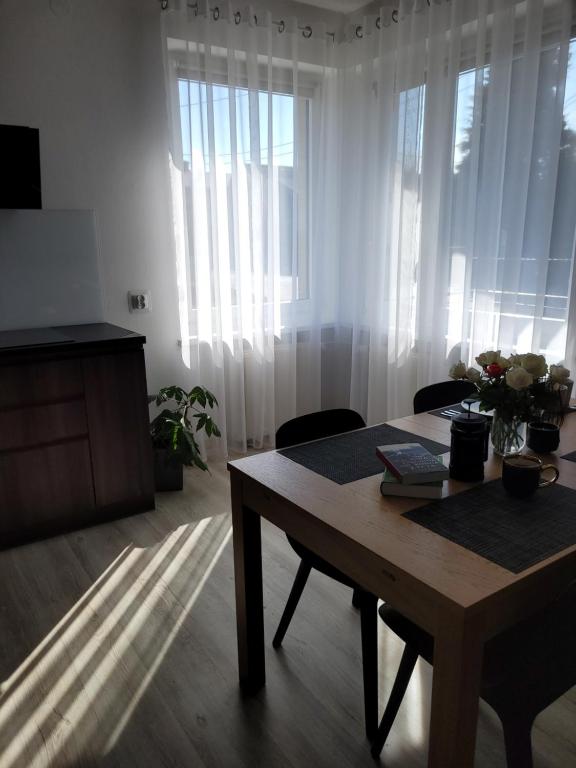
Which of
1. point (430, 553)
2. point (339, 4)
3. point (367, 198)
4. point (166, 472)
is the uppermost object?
point (339, 4)

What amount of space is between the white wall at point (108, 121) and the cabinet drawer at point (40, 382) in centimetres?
77

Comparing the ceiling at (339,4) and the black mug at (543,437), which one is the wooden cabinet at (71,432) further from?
the ceiling at (339,4)

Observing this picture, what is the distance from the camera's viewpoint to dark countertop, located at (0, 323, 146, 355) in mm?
2638

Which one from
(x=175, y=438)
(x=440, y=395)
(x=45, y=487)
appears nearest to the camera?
(x=440, y=395)

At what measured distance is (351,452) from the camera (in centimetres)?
182

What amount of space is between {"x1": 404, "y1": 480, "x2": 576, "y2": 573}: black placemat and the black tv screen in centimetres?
239

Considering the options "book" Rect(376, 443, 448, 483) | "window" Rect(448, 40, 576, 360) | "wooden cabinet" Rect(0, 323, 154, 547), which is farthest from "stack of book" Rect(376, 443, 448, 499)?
"wooden cabinet" Rect(0, 323, 154, 547)

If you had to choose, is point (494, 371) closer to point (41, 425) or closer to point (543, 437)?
point (543, 437)

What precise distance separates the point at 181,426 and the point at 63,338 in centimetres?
80

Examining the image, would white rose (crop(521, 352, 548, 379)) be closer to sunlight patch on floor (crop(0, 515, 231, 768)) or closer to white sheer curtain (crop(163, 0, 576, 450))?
white sheer curtain (crop(163, 0, 576, 450))

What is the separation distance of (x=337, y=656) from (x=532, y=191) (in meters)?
2.25

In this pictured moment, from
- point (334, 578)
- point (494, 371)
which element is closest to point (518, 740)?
point (334, 578)

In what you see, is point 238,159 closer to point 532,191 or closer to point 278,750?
point 532,191

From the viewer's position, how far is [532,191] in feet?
9.04
